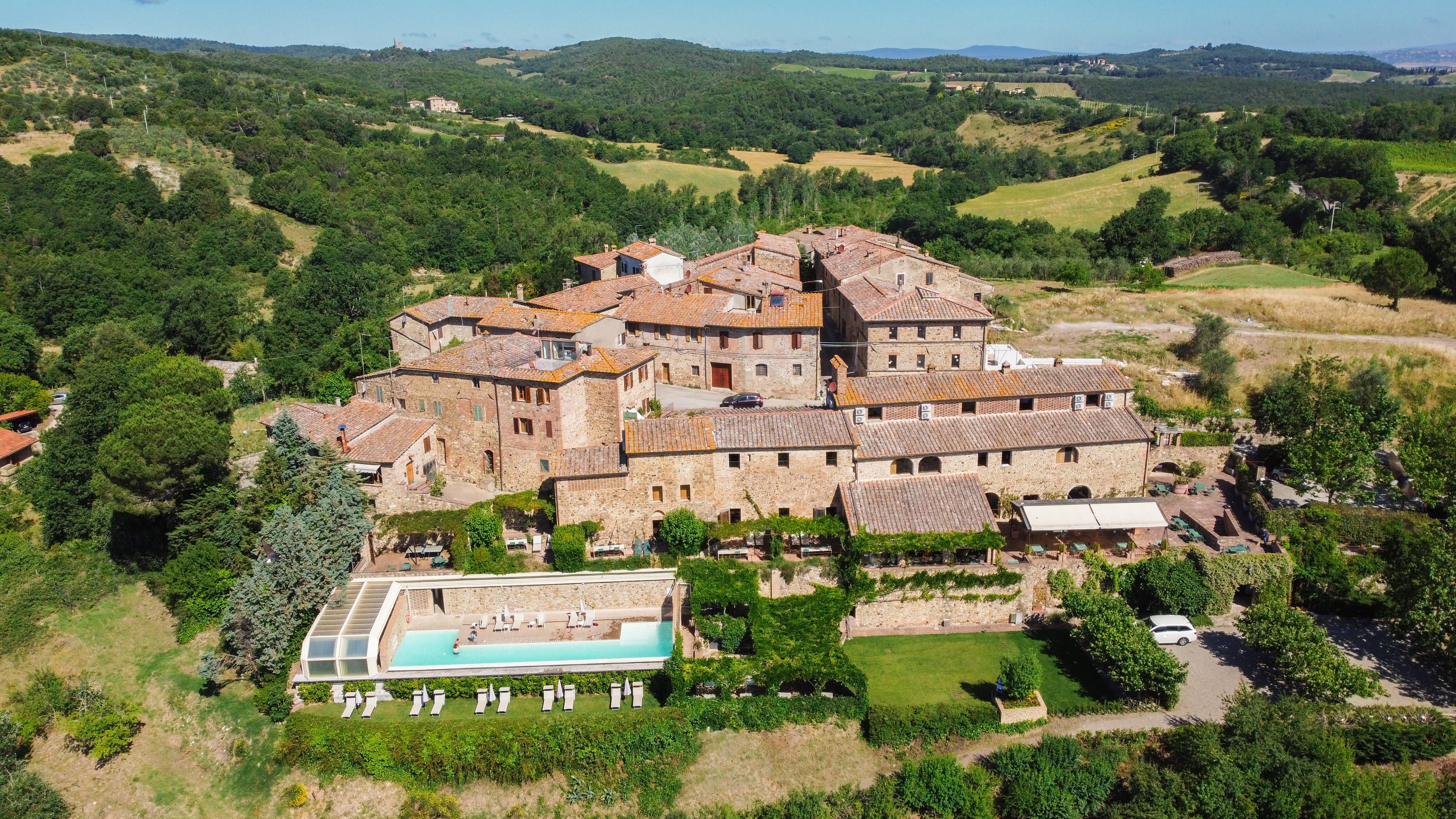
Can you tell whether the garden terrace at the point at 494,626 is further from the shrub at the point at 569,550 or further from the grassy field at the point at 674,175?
the grassy field at the point at 674,175

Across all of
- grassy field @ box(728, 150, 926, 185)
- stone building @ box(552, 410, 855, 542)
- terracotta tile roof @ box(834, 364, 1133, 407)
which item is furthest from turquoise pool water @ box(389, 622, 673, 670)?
grassy field @ box(728, 150, 926, 185)

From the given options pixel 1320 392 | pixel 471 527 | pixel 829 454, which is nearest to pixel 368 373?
pixel 471 527

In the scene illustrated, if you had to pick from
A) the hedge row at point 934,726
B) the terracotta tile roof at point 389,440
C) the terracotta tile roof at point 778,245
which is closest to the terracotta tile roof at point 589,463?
the terracotta tile roof at point 389,440

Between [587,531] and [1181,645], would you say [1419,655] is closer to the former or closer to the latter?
[1181,645]

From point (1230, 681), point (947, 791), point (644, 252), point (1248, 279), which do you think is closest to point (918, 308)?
point (1230, 681)

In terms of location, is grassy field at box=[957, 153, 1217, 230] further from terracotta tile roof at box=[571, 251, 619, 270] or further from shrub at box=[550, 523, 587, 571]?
shrub at box=[550, 523, 587, 571]

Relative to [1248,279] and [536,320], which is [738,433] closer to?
[536,320]
